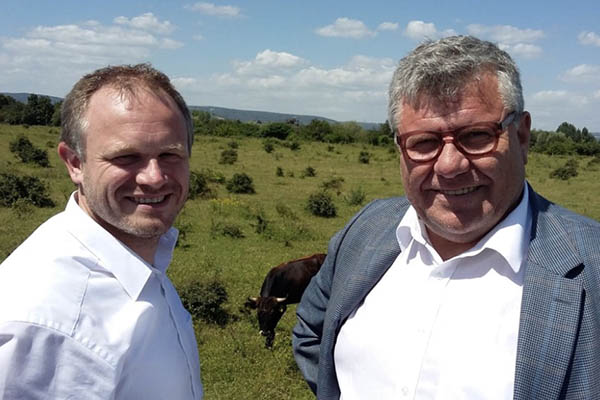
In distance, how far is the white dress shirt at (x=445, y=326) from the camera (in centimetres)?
191

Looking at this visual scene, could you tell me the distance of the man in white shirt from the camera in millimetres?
1768

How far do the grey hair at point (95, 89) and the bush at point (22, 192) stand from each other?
12.5 meters

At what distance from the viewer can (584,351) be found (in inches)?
69.0

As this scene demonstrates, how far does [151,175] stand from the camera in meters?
2.18

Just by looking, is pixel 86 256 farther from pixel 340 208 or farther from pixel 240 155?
pixel 240 155

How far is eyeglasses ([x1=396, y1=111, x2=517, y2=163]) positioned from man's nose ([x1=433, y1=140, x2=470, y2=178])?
0.03 feet

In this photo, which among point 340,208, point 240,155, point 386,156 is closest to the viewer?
point 340,208

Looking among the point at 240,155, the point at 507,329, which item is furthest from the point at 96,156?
the point at 240,155

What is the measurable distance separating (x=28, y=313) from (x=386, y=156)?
27.7 meters

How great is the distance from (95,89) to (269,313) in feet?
17.9

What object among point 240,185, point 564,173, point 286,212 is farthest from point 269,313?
point 564,173

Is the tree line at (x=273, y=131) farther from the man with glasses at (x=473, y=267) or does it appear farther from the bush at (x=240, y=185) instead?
the man with glasses at (x=473, y=267)

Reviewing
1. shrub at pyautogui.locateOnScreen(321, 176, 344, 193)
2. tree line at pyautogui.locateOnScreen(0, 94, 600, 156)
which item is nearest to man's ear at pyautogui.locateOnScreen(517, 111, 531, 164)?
shrub at pyautogui.locateOnScreen(321, 176, 344, 193)

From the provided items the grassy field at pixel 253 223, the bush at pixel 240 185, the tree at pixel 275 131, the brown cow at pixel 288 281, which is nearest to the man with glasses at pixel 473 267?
the grassy field at pixel 253 223
